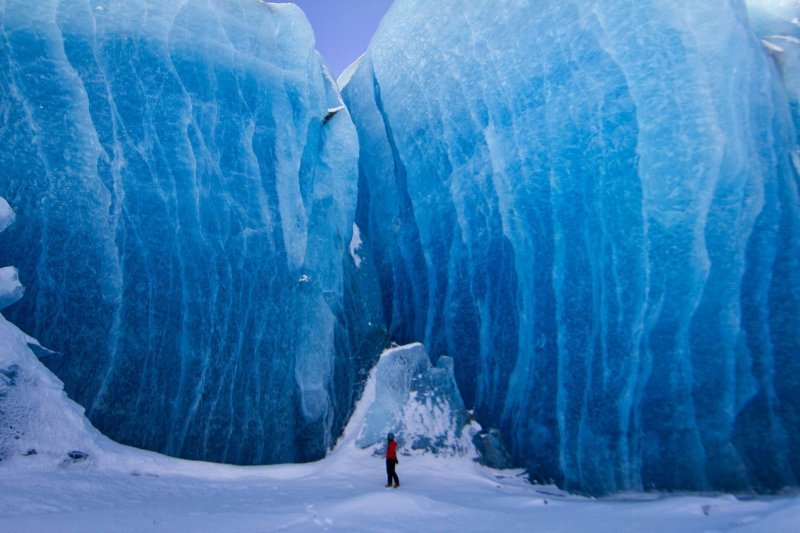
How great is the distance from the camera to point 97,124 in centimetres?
584

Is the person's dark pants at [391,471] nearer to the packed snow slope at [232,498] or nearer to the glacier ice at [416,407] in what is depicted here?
the packed snow slope at [232,498]

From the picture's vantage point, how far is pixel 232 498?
13.4ft

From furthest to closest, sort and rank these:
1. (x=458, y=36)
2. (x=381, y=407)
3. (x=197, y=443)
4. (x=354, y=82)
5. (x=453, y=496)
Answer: (x=354, y=82) → (x=458, y=36) → (x=381, y=407) → (x=197, y=443) → (x=453, y=496)

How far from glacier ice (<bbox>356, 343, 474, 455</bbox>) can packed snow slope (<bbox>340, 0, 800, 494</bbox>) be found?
15.7 inches

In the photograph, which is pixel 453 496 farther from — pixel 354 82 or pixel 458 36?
pixel 354 82

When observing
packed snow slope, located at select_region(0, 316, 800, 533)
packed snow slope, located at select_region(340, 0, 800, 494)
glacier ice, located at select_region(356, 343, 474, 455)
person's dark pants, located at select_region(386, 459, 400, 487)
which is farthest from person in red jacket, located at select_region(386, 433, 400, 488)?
packed snow slope, located at select_region(340, 0, 800, 494)

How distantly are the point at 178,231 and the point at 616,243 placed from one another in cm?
605

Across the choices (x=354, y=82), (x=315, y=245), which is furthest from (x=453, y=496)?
(x=354, y=82)

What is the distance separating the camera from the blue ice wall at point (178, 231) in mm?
5262

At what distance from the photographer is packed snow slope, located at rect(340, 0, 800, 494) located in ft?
17.2

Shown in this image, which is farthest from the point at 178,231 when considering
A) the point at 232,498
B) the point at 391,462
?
the point at 391,462

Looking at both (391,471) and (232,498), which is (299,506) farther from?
(391,471)

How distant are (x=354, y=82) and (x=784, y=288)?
8404 millimetres

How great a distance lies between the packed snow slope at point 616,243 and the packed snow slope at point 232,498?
99 cm
